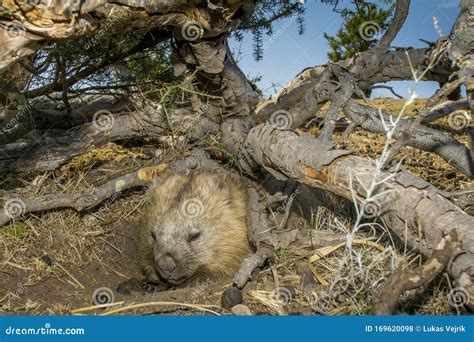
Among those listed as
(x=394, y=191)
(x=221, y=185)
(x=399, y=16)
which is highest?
(x=399, y=16)

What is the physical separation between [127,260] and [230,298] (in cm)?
168

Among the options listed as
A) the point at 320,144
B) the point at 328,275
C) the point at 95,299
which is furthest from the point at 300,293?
the point at 95,299

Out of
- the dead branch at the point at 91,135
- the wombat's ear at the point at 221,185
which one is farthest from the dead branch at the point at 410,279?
the dead branch at the point at 91,135

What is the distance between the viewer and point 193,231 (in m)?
4.07

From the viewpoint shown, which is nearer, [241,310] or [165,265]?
[241,310]

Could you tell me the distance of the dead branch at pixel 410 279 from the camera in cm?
241

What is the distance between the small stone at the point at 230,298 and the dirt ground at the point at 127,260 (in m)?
0.04

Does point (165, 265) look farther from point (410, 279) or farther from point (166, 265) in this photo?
point (410, 279)

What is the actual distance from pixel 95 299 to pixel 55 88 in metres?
2.47

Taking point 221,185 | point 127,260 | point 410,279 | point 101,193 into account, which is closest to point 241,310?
point 410,279

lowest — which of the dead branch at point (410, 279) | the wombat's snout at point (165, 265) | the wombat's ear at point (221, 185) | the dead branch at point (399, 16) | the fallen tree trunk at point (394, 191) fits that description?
the wombat's snout at point (165, 265)

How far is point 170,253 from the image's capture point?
3984 mm

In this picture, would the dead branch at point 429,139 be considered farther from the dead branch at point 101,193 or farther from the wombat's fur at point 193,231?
the dead branch at point 101,193

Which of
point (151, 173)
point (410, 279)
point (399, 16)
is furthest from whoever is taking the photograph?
point (151, 173)
